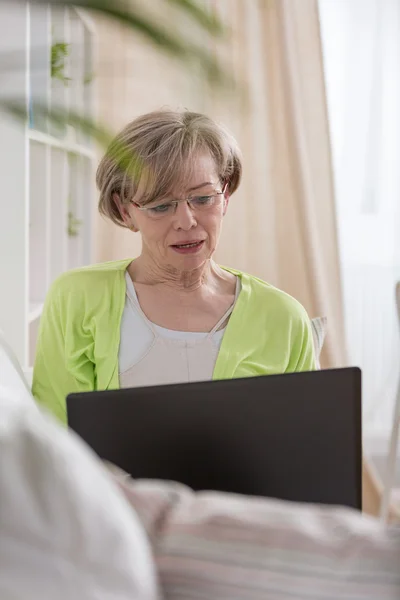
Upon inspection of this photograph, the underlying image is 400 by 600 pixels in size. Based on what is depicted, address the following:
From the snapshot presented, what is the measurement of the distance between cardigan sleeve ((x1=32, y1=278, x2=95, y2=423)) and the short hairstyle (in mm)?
249

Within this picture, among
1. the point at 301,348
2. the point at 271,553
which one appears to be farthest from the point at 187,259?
the point at 271,553

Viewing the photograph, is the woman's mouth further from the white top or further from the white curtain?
the white curtain

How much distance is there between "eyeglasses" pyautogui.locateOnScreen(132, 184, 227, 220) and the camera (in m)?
1.99

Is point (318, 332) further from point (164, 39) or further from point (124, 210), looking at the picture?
point (164, 39)

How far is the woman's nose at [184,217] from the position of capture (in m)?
1.99

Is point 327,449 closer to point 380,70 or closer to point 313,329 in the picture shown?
point 313,329

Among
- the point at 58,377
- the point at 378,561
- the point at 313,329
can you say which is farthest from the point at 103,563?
the point at 313,329

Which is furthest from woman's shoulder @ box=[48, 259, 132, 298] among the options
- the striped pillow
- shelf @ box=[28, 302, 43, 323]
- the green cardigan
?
the striped pillow

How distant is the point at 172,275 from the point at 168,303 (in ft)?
0.22

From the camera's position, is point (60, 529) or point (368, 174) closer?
point (60, 529)

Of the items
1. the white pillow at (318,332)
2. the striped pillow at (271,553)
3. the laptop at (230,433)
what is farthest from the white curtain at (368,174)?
the striped pillow at (271,553)

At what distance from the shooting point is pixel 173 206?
1994 mm

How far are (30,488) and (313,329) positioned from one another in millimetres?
1762

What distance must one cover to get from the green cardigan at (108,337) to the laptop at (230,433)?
36.0 inches
